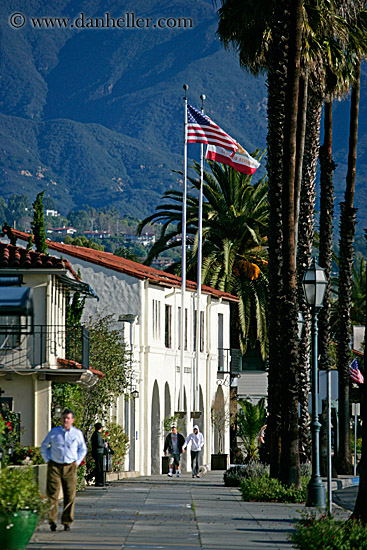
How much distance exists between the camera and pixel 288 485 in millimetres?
24906

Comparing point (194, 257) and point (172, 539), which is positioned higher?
point (194, 257)

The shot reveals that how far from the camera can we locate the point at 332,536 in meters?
13.1

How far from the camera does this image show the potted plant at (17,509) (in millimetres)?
13633

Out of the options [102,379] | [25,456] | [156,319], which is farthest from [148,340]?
[25,456]

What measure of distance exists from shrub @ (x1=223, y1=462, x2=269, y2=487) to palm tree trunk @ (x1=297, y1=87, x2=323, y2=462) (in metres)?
1.81

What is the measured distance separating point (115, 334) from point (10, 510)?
23448 millimetres

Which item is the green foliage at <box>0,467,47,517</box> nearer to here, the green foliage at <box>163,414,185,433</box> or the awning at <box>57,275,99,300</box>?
the awning at <box>57,275,99,300</box>

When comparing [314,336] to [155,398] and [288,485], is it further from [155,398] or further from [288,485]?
[155,398]

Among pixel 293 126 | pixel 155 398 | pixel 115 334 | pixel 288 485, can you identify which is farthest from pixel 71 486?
pixel 155 398

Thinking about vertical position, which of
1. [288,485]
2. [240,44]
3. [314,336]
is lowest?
[288,485]

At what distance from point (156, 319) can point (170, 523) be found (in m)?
28.5

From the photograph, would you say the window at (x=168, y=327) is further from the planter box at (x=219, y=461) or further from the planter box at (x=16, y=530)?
the planter box at (x=16, y=530)

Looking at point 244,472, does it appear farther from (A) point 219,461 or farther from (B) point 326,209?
(A) point 219,461

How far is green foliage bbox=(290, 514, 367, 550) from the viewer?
508 inches
